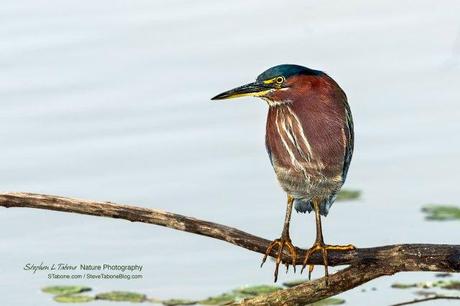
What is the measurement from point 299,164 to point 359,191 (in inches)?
123

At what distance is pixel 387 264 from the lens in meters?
Result: 5.31

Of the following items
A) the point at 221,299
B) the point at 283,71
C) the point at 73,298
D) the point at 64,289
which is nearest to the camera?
the point at 283,71

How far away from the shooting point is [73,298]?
7.14 m

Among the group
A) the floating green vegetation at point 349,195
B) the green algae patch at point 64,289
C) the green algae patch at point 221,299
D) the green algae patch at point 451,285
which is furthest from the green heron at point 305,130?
the floating green vegetation at point 349,195

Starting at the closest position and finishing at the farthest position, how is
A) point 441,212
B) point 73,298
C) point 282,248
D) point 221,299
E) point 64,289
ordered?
1. point 282,248
2. point 221,299
3. point 73,298
4. point 64,289
5. point 441,212

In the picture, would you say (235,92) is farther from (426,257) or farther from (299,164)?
(426,257)

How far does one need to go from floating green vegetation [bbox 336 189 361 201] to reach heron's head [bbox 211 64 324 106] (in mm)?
2958

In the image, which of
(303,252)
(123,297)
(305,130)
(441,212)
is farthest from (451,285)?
(305,130)

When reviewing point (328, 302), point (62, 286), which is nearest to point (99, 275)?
point (62, 286)

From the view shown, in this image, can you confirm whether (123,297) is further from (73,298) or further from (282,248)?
(282,248)

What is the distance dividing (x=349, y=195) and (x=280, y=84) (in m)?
3.05

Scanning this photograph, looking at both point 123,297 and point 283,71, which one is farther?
point 123,297

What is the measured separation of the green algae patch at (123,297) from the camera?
23.2 feet

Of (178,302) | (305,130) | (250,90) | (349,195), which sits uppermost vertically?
(349,195)
